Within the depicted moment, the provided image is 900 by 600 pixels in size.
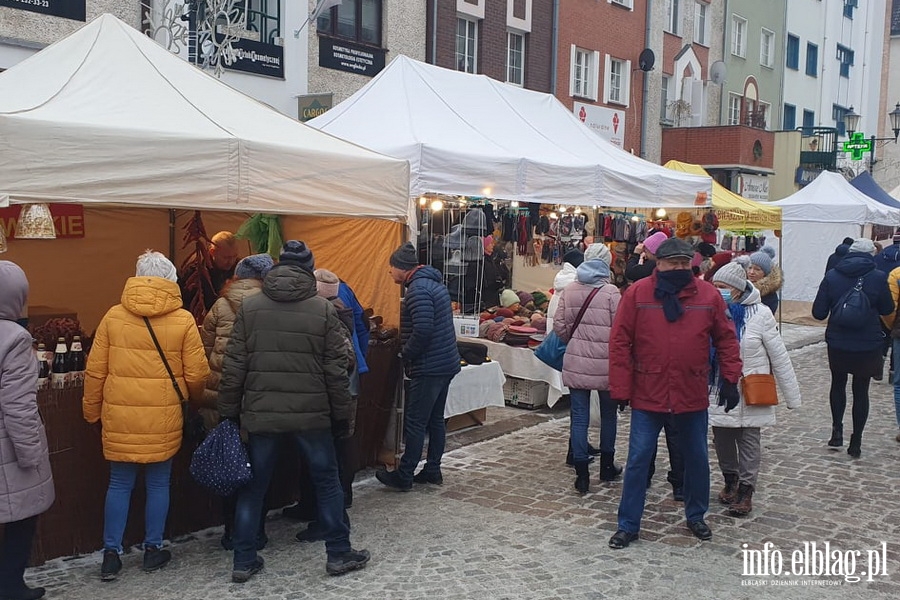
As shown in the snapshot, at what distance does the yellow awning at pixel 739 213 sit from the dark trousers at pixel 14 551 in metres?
11.7

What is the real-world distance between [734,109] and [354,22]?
16936mm

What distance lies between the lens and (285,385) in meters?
4.45

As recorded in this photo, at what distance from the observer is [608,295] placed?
631 centimetres

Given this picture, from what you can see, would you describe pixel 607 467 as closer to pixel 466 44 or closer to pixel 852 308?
pixel 852 308

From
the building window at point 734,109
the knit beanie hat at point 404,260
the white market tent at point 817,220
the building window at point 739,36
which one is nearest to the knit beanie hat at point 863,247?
the knit beanie hat at point 404,260

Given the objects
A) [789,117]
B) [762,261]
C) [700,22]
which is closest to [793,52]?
[789,117]

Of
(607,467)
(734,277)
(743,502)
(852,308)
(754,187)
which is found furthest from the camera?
(754,187)

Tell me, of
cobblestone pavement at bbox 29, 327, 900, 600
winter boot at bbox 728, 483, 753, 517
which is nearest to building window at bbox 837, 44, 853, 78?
cobblestone pavement at bbox 29, 327, 900, 600

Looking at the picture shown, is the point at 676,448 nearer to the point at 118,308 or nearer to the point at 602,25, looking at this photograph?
the point at 118,308

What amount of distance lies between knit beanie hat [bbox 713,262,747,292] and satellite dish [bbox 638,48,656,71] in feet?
58.3

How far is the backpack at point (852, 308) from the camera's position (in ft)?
23.5

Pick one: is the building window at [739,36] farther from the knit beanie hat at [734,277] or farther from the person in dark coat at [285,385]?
the person in dark coat at [285,385]

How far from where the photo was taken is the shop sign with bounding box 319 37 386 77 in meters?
14.2

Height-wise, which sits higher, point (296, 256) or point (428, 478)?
point (296, 256)
